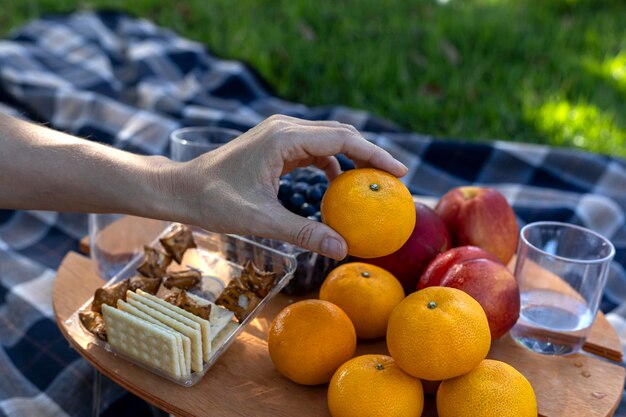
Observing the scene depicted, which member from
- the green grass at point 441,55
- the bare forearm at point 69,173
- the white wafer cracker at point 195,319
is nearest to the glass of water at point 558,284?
the white wafer cracker at point 195,319

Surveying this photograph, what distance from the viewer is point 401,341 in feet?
2.99

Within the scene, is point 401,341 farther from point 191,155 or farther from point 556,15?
point 556,15

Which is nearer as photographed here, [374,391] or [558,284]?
[374,391]

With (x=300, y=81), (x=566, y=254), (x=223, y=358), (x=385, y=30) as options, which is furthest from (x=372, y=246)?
(x=385, y=30)

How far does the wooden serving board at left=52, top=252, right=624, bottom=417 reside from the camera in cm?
98

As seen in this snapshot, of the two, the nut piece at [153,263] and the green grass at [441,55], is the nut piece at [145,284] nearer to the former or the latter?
the nut piece at [153,263]

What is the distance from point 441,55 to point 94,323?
7.19 ft

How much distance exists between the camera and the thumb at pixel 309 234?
96 cm

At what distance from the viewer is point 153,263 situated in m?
1.20

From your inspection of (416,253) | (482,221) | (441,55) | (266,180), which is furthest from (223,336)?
(441,55)

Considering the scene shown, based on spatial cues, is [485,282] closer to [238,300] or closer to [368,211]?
[368,211]

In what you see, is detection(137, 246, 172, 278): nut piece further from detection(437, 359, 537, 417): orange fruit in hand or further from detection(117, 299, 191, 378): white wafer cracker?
detection(437, 359, 537, 417): orange fruit in hand

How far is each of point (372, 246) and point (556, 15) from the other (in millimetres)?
2744

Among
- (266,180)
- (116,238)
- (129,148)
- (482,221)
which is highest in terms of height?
(266,180)
